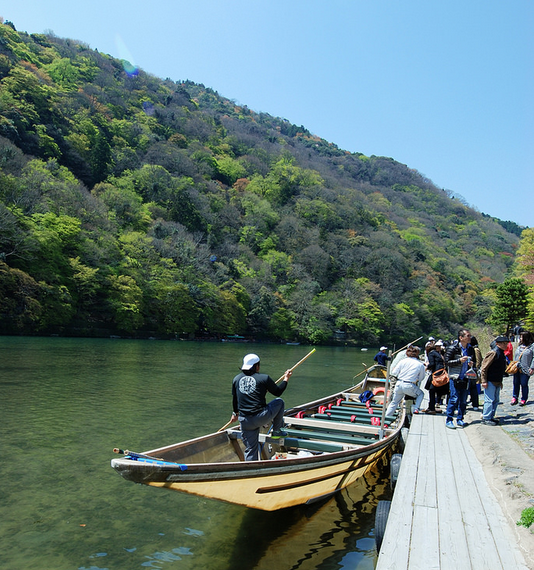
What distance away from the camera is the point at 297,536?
656 centimetres

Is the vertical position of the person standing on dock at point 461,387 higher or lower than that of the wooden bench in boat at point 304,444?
higher

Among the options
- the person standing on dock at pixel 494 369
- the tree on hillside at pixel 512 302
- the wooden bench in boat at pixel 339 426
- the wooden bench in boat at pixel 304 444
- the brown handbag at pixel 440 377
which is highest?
the tree on hillside at pixel 512 302

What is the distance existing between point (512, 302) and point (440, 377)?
30.7m

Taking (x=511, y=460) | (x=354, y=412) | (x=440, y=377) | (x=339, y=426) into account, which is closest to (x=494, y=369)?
(x=440, y=377)

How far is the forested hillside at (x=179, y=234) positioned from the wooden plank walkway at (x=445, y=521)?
1522 inches

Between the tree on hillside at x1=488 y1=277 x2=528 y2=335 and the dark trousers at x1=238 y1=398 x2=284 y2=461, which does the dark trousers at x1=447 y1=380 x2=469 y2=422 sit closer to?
the dark trousers at x1=238 y1=398 x2=284 y2=461

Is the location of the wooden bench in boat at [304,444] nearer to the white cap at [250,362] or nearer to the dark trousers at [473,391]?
the white cap at [250,362]

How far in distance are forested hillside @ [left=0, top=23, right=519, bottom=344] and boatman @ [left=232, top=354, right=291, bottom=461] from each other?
36.8 meters

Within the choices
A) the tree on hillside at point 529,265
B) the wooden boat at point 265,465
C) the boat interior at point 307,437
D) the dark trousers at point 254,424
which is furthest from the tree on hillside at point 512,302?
the dark trousers at point 254,424

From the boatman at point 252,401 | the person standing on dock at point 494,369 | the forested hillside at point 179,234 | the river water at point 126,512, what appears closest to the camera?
the river water at point 126,512

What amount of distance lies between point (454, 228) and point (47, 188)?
12287 cm

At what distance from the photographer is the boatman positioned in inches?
259

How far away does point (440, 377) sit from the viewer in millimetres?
10797

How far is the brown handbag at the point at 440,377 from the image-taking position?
10758 millimetres
